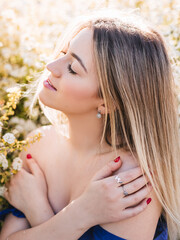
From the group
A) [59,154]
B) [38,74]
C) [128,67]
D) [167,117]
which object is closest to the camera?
[128,67]

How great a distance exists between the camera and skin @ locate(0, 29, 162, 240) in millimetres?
1533

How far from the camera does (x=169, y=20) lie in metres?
2.54

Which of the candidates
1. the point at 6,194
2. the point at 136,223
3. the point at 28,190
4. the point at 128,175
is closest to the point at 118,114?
the point at 128,175

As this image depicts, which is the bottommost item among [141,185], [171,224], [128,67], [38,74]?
[171,224]

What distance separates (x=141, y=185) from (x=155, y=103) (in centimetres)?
42

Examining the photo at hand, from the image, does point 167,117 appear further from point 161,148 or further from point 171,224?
point 171,224

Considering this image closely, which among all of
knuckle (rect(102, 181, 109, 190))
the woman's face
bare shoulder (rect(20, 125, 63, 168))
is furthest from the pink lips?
knuckle (rect(102, 181, 109, 190))

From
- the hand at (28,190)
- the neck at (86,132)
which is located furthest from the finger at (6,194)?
the neck at (86,132)

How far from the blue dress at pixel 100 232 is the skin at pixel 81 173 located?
30 millimetres

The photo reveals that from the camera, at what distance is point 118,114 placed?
1.67 m

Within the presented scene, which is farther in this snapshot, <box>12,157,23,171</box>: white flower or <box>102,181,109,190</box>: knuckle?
<box>12,157,23,171</box>: white flower

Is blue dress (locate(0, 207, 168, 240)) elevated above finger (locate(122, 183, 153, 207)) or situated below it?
below

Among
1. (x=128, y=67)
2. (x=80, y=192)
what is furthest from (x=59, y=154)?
(x=128, y=67)

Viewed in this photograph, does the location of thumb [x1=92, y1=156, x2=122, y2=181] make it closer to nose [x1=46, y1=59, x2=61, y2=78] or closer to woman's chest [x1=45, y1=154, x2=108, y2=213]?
woman's chest [x1=45, y1=154, x2=108, y2=213]
